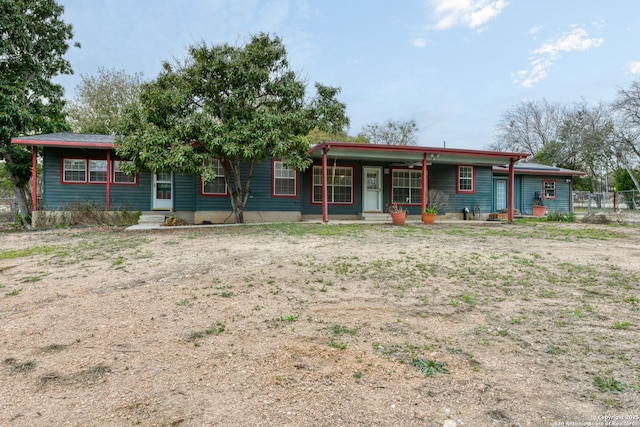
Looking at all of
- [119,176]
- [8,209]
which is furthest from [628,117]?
[8,209]

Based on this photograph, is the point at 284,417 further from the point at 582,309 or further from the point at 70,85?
the point at 70,85

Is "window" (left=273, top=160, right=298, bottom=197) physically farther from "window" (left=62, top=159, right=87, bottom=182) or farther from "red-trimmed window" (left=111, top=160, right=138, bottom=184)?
"window" (left=62, top=159, right=87, bottom=182)

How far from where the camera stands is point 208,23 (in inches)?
526

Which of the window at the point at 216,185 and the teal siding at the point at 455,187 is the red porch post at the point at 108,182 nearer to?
the window at the point at 216,185

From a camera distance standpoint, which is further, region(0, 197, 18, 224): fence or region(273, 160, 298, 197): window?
region(0, 197, 18, 224): fence

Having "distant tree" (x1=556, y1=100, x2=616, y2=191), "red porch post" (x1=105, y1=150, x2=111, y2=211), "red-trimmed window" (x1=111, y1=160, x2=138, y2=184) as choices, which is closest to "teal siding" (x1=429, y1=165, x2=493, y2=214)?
"red-trimmed window" (x1=111, y1=160, x2=138, y2=184)

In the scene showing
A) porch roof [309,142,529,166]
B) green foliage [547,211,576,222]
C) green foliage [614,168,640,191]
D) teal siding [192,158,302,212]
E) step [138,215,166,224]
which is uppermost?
green foliage [614,168,640,191]

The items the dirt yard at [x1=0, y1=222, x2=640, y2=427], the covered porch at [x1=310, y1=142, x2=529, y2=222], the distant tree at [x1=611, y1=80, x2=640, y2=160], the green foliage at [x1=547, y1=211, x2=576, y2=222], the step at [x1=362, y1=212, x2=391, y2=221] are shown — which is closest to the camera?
the dirt yard at [x1=0, y1=222, x2=640, y2=427]

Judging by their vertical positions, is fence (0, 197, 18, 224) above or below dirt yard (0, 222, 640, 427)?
above

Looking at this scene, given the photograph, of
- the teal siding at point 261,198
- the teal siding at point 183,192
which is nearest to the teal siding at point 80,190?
the teal siding at point 183,192

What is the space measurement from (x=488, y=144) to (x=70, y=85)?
1495 inches

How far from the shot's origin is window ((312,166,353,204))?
14.6 m

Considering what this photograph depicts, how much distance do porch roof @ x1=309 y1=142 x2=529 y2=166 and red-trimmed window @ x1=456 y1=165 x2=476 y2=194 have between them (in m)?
2.09

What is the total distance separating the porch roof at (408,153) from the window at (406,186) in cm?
87
